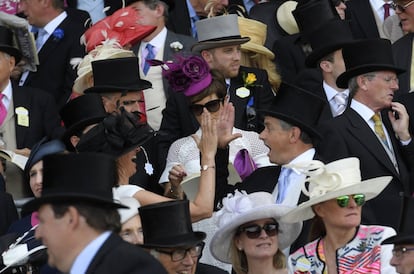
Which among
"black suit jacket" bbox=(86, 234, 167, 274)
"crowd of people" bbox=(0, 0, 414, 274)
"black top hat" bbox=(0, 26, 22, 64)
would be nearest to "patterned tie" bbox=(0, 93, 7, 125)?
"crowd of people" bbox=(0, 0, 414, 274)

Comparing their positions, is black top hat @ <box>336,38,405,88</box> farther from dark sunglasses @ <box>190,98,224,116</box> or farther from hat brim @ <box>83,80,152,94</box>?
hat brim @ <box>83,80,152,94</box>

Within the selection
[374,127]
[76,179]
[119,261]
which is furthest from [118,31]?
[119,261]

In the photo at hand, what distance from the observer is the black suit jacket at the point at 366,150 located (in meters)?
10.3

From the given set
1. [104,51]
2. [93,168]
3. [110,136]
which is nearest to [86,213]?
[93,168]

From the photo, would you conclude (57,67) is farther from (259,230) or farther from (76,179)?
(76,179)

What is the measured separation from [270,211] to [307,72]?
3.57m

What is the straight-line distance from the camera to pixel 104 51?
462 inches

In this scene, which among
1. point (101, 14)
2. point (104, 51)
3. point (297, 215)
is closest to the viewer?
point (297, 215)

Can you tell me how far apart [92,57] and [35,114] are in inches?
28.5

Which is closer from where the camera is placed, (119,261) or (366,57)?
(119,261)

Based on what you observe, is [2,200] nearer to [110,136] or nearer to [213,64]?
[110,136]

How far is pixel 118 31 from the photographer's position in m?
12.3

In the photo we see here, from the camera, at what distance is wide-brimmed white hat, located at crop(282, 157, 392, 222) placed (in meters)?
8.58

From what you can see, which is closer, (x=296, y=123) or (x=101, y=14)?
(x=296, y=123)
